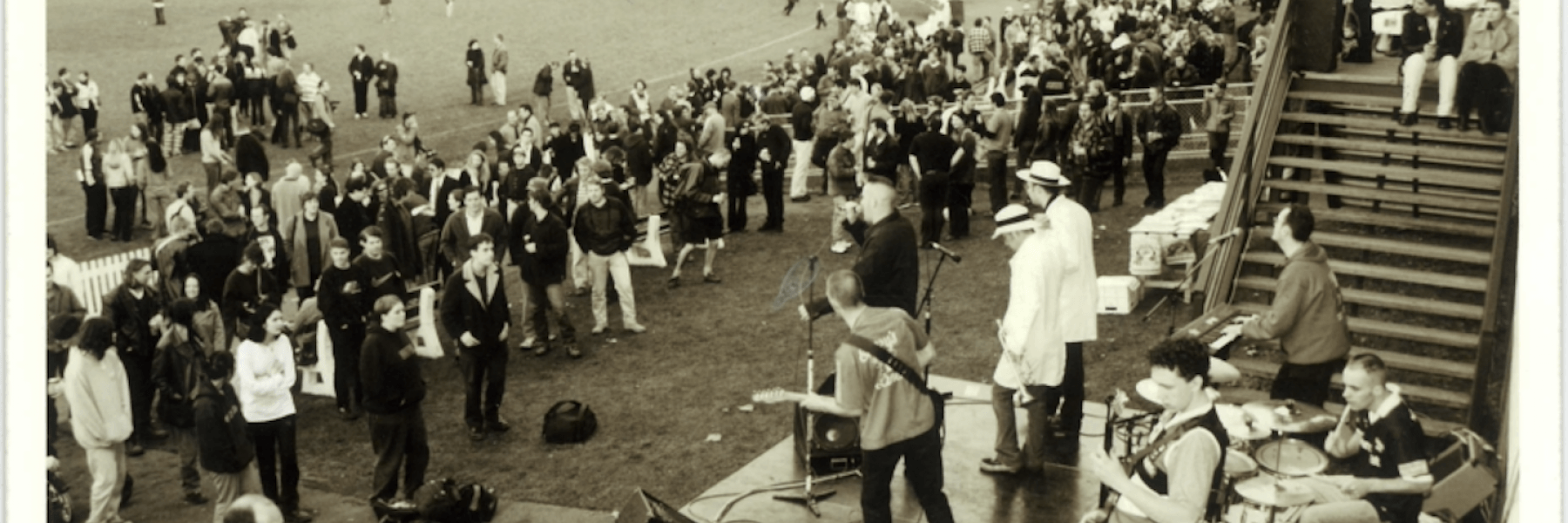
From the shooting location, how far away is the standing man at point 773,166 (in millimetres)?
17688

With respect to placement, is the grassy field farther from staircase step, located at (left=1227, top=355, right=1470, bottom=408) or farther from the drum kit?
the drum kit

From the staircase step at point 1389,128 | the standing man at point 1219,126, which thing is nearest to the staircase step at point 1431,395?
the staircase step at point 1389,128

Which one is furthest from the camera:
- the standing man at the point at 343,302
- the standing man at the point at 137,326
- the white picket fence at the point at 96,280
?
the white picket fence at the point at 96,280

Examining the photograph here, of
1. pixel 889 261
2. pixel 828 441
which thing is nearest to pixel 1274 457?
pixel 828 441

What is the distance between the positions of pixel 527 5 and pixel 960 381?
24.4 m

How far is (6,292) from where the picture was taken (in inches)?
306

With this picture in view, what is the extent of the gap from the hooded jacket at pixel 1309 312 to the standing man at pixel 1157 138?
9.07 meters

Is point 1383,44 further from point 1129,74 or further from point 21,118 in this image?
point 21,118

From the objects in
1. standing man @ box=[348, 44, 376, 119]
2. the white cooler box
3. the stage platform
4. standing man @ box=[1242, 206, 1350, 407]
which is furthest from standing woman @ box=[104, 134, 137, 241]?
standing man @ box=[1242, 206, 1350, 407]

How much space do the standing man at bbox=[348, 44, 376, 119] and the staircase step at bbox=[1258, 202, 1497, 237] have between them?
18.9 metres

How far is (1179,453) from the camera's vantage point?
18.8ft

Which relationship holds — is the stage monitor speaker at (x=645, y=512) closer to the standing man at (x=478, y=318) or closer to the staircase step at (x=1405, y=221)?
the standing man at (x=478, y=318)

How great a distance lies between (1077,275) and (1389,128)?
18.4 feet

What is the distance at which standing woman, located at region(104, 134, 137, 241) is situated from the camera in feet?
61.6
